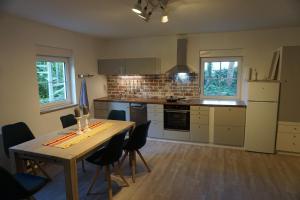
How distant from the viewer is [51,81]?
4004 millimetres

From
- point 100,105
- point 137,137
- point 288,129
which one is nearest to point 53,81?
point 100,105

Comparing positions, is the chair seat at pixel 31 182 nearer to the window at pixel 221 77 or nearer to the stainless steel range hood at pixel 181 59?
the stainless steel range hood at pixel 181 59

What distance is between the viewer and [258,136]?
12.7ft

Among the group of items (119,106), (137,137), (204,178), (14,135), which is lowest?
(204,178)

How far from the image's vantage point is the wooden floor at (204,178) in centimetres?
261

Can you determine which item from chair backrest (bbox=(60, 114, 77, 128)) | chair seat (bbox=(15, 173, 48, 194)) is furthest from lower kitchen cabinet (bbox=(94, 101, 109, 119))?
chair seat (bbox=(15, 173, 48, 194))

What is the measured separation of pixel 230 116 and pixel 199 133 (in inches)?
28.3

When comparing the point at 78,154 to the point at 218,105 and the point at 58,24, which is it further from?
the point at 218,105

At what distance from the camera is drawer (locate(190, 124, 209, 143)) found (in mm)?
4293

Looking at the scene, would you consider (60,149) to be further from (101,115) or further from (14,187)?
(101,115)

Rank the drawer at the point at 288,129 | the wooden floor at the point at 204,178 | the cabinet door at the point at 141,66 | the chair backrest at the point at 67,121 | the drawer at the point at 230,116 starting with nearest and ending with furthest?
1. the wooden floor at the point at 204,178
2. the chair backrest at the point at 67,121
3. the drawer at the point at 288,129
4. the drawer at the point at 230,116
5. the cabinet door at the point at 141,66

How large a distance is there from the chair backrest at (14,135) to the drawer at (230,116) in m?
3.32

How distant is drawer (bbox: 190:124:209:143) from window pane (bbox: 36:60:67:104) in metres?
2.82

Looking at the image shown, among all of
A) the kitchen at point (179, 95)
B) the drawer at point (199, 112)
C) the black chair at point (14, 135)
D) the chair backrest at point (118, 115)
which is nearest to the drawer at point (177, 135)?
the kitchen at point (179, 95)
